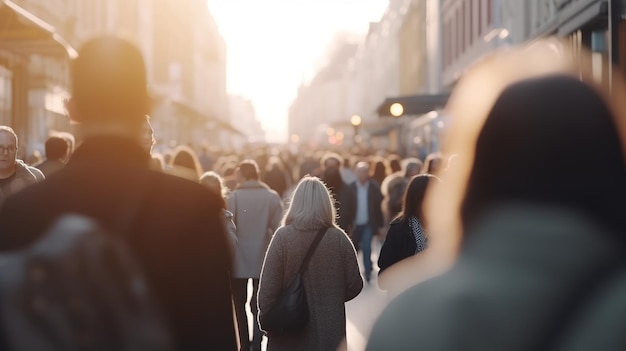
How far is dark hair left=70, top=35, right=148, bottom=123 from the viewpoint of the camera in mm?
2928

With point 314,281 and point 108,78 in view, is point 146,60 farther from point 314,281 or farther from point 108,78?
point 108,78

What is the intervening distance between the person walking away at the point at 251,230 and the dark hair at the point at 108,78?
6799mm

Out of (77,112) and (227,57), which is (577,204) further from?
(227,57)

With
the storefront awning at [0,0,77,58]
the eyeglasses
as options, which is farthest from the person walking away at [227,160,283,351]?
the storefront awning at [0,0,77,58]

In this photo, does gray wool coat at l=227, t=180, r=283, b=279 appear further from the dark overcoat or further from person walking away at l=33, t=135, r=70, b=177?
the dark overcoat

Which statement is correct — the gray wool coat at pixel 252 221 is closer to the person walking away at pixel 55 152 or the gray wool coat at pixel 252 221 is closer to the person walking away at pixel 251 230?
the person walking away at pixel 251 230

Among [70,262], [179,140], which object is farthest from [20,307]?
[179,140]

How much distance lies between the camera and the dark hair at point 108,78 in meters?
2.93

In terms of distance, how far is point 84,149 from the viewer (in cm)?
294

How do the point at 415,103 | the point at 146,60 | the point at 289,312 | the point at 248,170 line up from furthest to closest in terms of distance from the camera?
1. the point at 146,60
2. the point at 415,103
3. the point at 248,170
4. the point at 289,312

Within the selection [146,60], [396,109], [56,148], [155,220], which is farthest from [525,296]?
[146,60]

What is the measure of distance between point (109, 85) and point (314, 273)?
422 centimetres

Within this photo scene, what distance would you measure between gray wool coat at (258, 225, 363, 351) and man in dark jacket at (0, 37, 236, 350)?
3.98 metres

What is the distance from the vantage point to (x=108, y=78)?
2.93 meters
